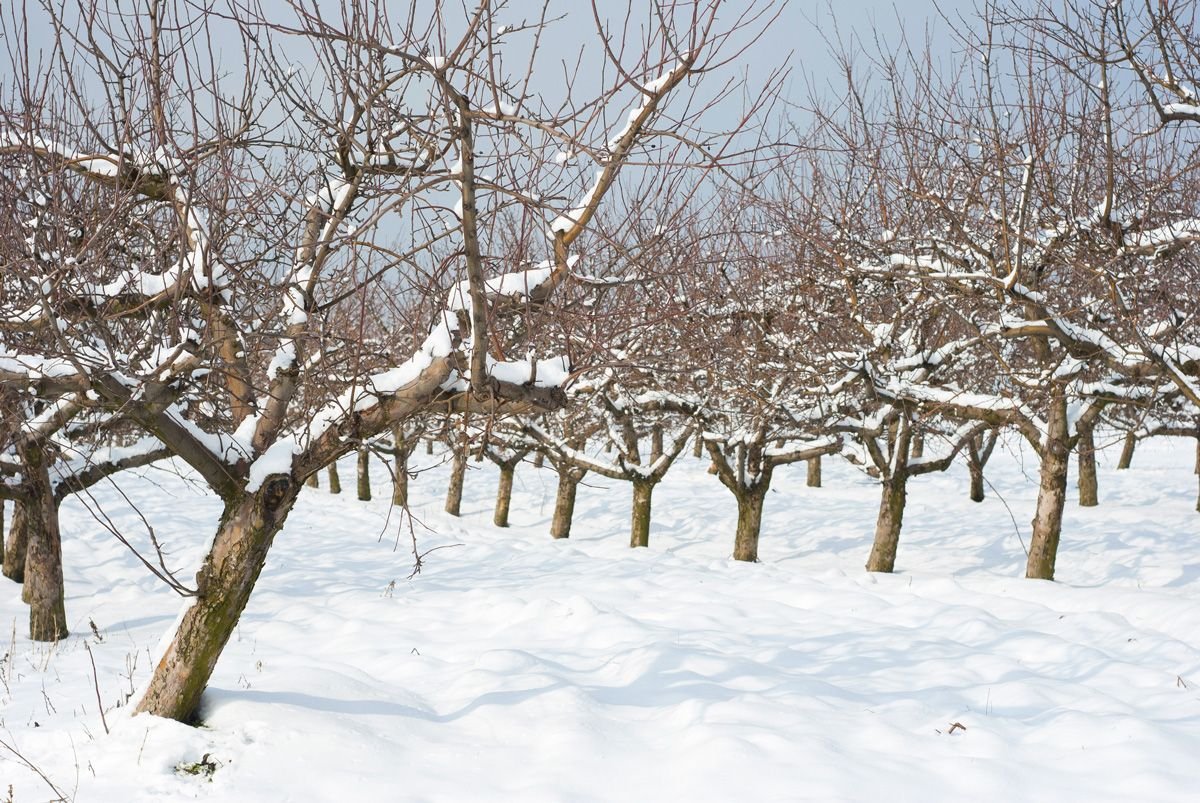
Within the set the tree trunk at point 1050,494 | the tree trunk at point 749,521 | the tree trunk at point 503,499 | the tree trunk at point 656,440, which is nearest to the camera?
the tree trunk at point 1050,494

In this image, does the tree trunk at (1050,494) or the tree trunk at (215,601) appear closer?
the tree trunk at (215,601)

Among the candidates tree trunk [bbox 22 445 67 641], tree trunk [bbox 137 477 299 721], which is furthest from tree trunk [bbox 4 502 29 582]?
tree trunk [bbox 137 477 299 721]

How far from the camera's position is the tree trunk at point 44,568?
7.61 metres

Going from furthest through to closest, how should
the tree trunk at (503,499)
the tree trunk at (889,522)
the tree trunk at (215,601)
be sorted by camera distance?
the tree trunk at (503,499) < the tree trunk at (889,522) < the tree trunk at (215,601)

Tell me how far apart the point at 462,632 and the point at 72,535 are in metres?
8.96

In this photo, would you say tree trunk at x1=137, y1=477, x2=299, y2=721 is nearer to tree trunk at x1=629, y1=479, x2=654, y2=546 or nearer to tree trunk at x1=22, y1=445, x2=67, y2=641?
tree trunk at x1=22, y1=445, x2=67, y2=641

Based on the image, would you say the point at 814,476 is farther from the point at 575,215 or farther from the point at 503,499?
the point at 575,215

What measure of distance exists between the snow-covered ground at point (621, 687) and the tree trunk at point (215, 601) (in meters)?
0.16

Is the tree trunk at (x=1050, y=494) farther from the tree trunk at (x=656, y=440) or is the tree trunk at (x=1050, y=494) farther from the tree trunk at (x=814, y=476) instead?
the tree trunk at (x=814, y=476)

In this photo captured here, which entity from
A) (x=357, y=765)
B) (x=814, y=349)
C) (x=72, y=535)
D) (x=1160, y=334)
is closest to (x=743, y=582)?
(x=814, y=349)

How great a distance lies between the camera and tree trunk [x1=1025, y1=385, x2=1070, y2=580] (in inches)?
398

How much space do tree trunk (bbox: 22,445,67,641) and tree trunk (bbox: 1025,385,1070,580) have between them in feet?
34.0

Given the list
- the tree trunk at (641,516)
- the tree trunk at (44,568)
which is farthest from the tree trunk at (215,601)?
the tree trunk at (641,516)

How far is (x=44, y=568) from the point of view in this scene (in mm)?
7617
